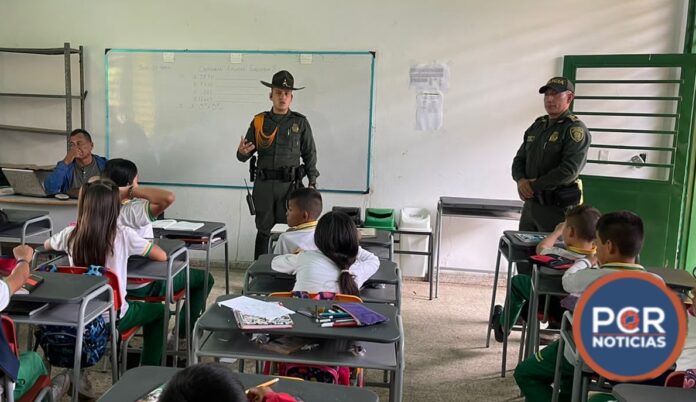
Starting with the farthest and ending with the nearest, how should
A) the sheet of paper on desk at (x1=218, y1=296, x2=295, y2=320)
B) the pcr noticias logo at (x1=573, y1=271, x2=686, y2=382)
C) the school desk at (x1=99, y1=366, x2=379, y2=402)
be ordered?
the sheet of paper on desk at (x1=218, y1=296, x2=295, y2=320)
the school desk at (x1=99, y1=366, x2=379, y2=402)
the pcr noticias logo at (x1=573, y1=271, x2=686, y2=382)

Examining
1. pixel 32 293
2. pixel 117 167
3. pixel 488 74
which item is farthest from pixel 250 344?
pixel 488 74

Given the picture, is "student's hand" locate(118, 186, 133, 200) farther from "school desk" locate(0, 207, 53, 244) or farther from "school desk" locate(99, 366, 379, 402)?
"school desk" locate(99, 366, 379, 402)

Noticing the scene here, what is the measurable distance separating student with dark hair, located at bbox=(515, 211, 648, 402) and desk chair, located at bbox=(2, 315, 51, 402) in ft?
5.80

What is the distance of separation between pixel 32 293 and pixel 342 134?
3.31 meters

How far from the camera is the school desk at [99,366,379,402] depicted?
4.12 ft

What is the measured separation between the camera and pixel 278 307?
5.96ft

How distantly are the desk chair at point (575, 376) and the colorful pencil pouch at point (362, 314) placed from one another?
59 centimetres

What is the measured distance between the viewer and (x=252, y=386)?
1300mm

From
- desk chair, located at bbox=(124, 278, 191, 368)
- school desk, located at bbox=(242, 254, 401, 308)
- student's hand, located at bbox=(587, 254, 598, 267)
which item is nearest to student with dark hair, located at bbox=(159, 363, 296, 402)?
school desk, located at bbox=(242, 254, 401, 308)

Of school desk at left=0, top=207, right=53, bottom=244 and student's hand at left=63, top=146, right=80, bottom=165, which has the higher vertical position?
student's hand at left=63, top=146, right=80, bottom=165

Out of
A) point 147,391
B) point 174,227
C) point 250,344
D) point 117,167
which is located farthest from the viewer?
point 174,227

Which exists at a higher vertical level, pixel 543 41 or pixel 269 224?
pixel 543 41

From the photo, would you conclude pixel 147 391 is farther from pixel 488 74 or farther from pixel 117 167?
pixel 488 74

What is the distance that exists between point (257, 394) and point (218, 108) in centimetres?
413
